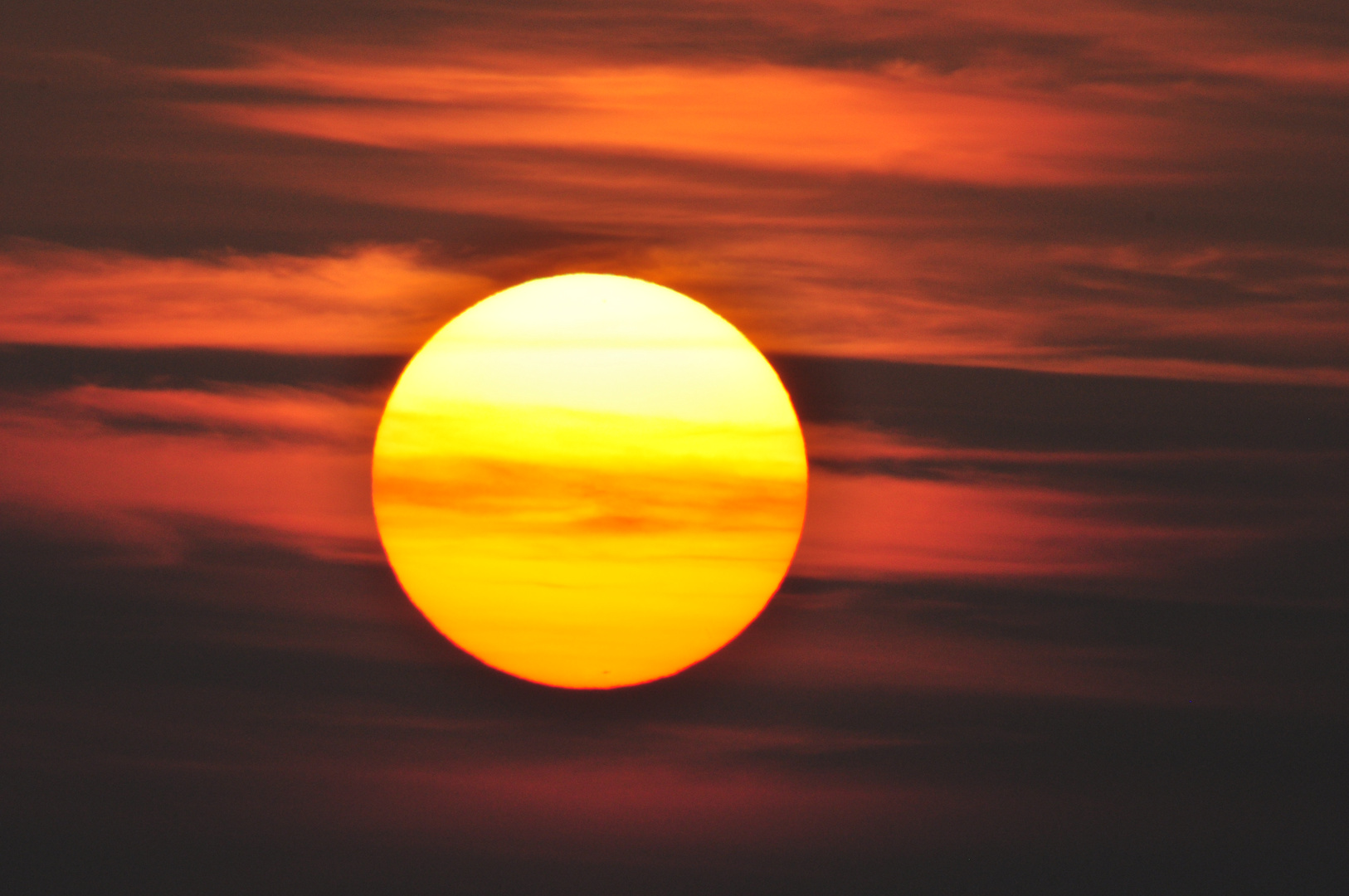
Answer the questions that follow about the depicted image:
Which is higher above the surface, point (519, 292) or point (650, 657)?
point (519, 292)

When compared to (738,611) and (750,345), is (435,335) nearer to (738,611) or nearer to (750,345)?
(750,345)

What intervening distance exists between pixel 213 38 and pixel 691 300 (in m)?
2.40

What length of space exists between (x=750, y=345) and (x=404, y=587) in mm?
1798

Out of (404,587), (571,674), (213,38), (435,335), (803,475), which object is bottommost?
(571,674)

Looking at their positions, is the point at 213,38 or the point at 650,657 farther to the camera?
the point at 213,38

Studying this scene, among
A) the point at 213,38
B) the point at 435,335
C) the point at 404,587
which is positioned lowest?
the point at 404,587

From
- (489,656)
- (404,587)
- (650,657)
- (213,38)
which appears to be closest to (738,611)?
(650,657)

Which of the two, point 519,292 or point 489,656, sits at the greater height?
point 519,292

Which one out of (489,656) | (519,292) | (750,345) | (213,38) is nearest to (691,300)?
(750,345)

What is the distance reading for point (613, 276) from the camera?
5.86 metres

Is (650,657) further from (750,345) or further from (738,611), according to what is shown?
(750,345)

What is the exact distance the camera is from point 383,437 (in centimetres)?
582

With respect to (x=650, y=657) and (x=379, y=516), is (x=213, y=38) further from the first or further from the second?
(x=650, y=657)

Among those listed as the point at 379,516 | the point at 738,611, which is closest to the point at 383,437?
the point at 379,516
